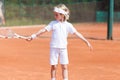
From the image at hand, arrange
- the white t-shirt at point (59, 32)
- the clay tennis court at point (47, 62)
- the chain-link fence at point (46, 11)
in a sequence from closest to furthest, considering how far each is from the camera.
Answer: the white t-shirt at point (59, 32) < the clay tennis court at point (47, 62) < the chain-link fence at point (46, 11)

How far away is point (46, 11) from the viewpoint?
102 ft

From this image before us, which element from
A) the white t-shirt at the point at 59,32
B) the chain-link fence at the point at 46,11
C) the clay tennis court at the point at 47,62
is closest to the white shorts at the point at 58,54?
the white t-shirt at the point at 59,32

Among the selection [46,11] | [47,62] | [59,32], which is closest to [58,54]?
[59,32]

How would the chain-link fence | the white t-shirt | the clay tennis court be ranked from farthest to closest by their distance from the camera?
the chain-link fence, the clay tennis court, the white t-shirt

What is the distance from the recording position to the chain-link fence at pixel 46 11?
95.9 feet

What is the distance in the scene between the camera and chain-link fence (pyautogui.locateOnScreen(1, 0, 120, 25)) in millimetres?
29231

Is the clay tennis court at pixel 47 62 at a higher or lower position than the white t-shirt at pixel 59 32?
lower

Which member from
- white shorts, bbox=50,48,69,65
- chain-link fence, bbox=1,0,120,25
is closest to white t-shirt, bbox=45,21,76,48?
white shorts, bbox=50,48,69,65

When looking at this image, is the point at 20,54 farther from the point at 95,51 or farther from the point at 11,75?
the point at 11,75

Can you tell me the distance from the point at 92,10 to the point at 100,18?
3.10 ft

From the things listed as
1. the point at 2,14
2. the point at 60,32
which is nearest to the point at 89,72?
the point at 60,32

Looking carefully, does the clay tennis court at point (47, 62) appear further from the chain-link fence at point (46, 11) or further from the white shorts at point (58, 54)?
the chain-link fence at point (46, 11)

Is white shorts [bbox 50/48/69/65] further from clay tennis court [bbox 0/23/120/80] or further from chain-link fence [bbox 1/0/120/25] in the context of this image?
chain-link fence [bbox 1/0/120/25]

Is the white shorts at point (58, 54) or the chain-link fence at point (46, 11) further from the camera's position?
the chain-link fence at point (46, 11)
